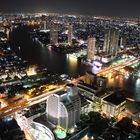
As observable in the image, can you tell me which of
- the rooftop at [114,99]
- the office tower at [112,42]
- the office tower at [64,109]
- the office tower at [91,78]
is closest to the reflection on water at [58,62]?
the office tower at [91,78]

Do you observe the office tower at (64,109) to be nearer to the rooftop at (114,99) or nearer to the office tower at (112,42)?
the rooftop at (114,99)

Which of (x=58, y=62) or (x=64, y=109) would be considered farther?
(x=58, y=62)

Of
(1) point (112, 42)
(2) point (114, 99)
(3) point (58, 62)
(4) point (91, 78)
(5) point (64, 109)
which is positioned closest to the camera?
(5) point (64, 109)

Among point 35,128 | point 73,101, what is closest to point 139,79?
point 73,101

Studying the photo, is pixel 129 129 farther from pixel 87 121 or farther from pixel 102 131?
pixel 87 121

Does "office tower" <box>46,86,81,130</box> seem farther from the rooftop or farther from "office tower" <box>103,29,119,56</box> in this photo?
"office tower" <box>103,29,119,56</box>

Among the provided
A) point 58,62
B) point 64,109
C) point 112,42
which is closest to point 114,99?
point 64,109

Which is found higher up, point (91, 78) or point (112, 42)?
point (112, 42)

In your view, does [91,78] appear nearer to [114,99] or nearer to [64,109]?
[114,99]

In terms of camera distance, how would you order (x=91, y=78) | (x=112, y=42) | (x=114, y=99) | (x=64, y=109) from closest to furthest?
(x=64, y=109), (x=114, y=99), (x=91, y=78), (x=112, y=42)
